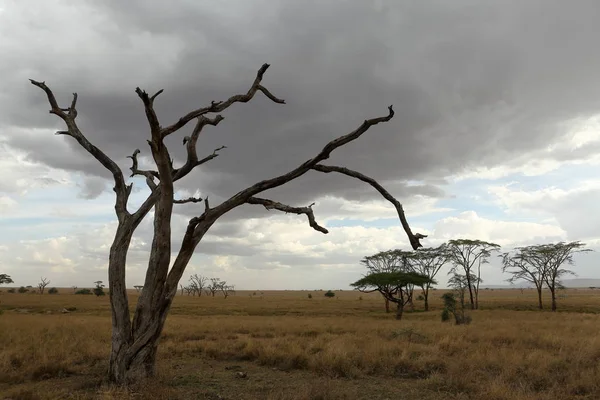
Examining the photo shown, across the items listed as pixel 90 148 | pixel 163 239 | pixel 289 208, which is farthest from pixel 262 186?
pixel 90 148

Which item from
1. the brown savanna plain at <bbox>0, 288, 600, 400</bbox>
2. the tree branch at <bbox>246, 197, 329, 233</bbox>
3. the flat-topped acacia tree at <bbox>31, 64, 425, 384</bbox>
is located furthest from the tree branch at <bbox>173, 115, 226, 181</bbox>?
the brown savanna plain at <bbox>0, 288, 600, 400</bbox>

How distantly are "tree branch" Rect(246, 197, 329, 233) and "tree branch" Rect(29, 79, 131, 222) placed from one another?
10.8 ft

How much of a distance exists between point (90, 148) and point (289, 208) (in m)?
5.12

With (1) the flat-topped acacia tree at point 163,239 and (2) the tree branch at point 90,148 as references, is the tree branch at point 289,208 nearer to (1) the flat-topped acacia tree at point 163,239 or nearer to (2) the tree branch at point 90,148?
(1) the flat-topped acacia tree at point 163,239

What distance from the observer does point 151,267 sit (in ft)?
30.8

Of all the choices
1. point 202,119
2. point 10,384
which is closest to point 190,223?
point 202,119

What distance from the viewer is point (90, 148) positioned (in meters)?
10.4

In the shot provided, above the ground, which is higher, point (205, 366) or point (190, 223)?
point (190, 223)

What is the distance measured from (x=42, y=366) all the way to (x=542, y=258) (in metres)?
57.0

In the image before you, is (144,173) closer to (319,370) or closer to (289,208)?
(289,208)

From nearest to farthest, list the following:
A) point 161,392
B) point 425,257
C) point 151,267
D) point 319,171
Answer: point 161,392
point 151,267
point 319,171
point 425,257

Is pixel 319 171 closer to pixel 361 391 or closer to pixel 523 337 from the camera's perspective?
pixel 361 391

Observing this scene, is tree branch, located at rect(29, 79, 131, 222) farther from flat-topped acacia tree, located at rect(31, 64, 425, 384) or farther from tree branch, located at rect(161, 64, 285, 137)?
tree branch, located at rect(161, 64, 285, 137)

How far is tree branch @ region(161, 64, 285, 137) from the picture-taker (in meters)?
8.95
